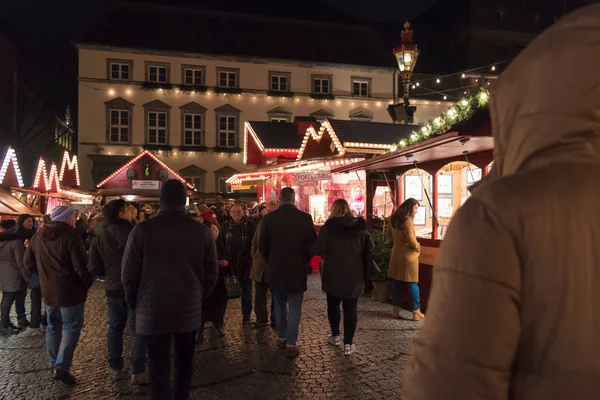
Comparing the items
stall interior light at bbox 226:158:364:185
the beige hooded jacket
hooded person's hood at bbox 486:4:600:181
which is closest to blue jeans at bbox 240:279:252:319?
stall interior light at bbox 226:158:364:185

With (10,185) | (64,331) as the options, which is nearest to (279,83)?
(10,185)

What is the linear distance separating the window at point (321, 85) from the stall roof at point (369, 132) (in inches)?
717

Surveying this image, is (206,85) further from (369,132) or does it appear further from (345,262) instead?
(345,262)

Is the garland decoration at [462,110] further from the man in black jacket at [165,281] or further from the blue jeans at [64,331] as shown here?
the blue jeans at [64,331]

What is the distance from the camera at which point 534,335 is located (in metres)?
1.07

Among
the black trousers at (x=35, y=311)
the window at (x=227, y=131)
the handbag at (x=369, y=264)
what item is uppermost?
the window at (x=227, y=131)

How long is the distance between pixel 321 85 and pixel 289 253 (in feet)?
95.3

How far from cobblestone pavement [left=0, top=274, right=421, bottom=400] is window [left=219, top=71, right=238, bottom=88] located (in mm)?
26236

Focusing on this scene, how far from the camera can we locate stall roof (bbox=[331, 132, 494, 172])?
20.0ft

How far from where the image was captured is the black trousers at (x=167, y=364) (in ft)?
11.8

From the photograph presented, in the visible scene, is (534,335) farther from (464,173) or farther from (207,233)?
(464,173)

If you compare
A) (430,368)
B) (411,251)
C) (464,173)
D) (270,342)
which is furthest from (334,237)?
(430,368)

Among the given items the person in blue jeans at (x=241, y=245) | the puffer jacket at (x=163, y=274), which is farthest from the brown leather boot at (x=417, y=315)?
the puffer jacket at (x=163, y=274)

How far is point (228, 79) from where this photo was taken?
104ft
